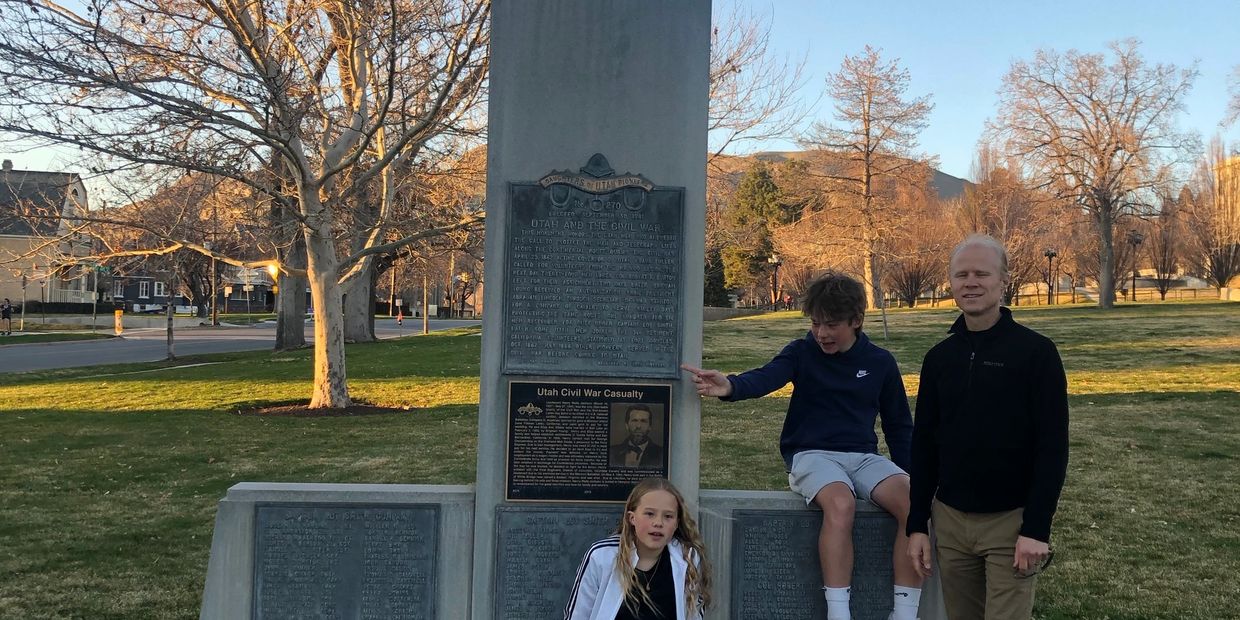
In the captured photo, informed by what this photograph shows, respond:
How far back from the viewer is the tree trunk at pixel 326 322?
45.6 feet

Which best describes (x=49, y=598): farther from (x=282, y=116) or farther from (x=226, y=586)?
(x=282, y=116)

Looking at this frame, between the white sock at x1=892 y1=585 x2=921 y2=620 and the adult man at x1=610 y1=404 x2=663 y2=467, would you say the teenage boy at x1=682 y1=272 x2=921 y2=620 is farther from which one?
the adult man at x1=610 y1=404 x2=663 y2=467

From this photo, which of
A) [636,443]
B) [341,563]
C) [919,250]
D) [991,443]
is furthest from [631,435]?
[919,250]

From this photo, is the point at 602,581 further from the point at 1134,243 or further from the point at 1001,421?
the point at 1134,243

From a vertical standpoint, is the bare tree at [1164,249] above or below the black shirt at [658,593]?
above

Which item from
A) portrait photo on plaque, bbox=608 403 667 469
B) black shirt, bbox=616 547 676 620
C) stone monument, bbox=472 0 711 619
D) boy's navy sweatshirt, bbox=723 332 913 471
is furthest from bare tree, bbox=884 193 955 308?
black shirt, bbox=616 547 676 620

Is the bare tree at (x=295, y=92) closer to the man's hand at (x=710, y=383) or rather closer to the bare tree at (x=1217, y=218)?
the man's hand at (x=710, y=383)

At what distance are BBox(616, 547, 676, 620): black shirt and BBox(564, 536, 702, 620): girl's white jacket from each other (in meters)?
0.02

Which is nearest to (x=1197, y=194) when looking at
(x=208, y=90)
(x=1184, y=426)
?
(x=1184, y=426)

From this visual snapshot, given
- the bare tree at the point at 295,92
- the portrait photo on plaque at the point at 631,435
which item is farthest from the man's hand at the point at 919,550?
the bare tree at the point at 295,92

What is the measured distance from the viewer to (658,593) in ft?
11.6

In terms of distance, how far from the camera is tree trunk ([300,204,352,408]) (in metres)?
13.9

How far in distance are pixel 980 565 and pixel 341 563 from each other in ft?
9.46

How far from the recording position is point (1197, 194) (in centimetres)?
5531
